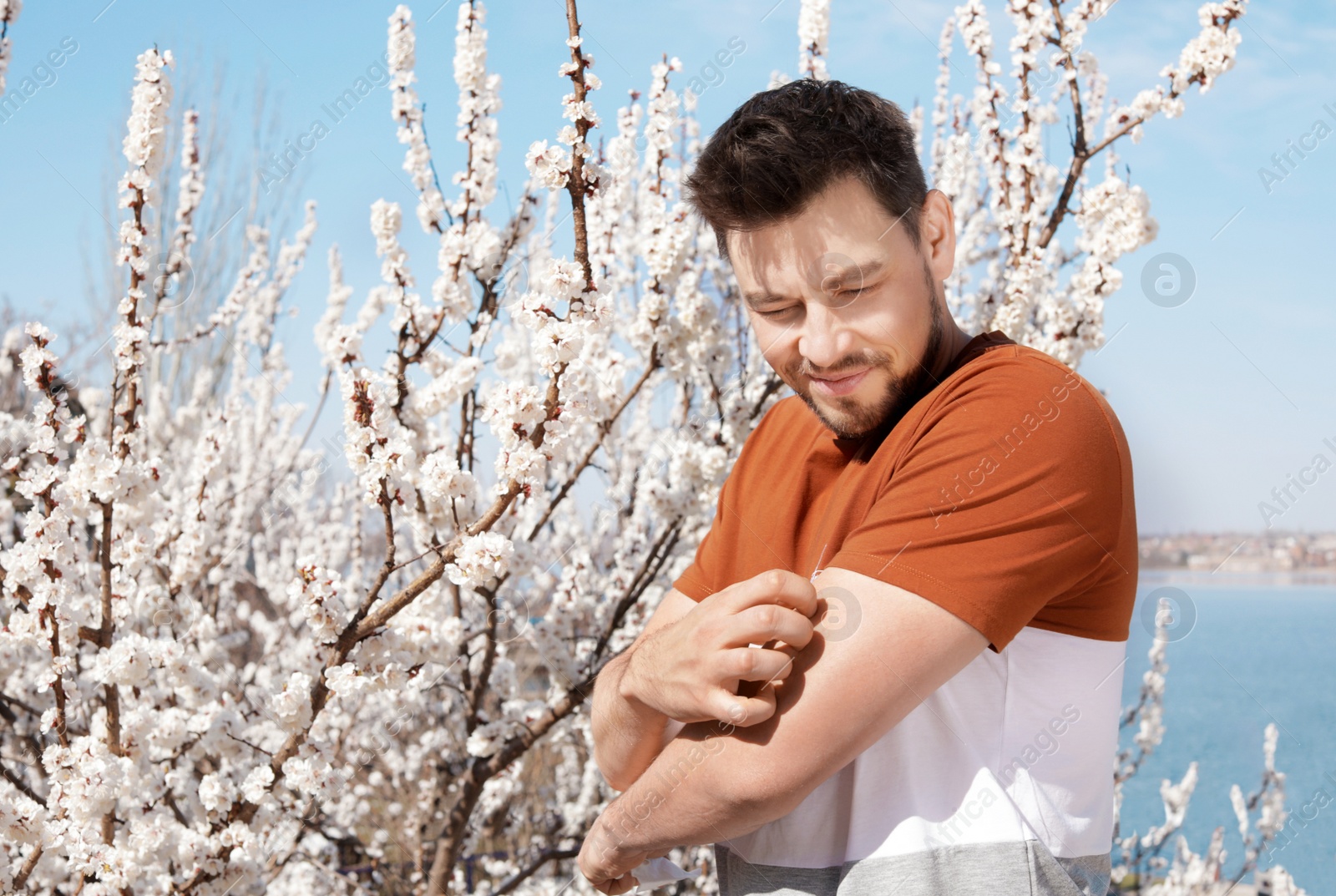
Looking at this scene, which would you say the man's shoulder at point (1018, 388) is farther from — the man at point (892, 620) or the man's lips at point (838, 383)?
the man's lips at point (838, 383)

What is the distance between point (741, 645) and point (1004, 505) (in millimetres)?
291

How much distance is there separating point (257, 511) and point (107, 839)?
401 centimetres

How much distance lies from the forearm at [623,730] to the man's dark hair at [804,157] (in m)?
0.61

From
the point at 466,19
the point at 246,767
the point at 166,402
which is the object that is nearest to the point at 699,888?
the point at 246,767

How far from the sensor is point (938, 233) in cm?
122

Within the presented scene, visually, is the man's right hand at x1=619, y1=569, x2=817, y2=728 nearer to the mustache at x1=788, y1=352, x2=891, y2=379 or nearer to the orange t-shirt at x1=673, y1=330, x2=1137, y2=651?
the orange t-shirt at x1=673, y1=330, x2=1137, y2=651

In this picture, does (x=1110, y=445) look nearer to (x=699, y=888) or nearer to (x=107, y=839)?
(x=107, y=839)

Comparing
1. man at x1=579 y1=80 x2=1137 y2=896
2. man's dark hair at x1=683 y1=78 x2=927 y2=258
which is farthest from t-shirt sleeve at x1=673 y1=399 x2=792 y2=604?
man's dark hair at x1=683 y1=78 x2=927 y2=258

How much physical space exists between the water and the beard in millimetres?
1127

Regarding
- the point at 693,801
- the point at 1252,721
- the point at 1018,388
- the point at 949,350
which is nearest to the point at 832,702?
the point at 693,801

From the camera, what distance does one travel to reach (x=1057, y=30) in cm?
294

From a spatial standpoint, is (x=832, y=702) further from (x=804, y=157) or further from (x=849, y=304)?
(x=804, y=157)

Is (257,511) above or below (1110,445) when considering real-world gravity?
above

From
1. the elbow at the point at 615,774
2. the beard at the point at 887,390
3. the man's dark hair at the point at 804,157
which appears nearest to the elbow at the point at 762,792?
the elbow at the point at 615,774
